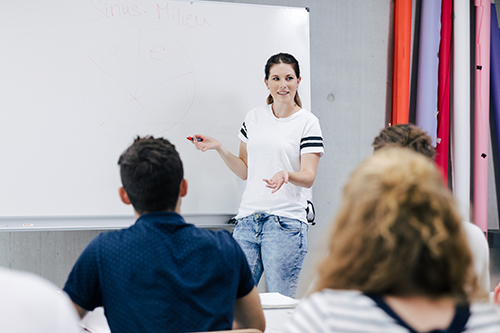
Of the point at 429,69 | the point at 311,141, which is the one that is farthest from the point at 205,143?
the point at 429,69

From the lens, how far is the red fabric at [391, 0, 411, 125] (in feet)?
9.41

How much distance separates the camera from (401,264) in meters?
0.60

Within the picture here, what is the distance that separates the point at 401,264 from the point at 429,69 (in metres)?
2.54

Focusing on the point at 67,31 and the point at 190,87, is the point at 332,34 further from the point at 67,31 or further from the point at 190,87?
the point at 67,31

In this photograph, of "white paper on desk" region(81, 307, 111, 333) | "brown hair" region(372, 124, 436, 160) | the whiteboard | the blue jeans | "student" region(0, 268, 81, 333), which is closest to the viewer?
"student" region(0, 268, 81, 333)

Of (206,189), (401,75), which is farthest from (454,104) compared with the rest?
(206,189)

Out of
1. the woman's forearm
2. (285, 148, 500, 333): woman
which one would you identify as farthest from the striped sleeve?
(285, 148, 500, 333): woman

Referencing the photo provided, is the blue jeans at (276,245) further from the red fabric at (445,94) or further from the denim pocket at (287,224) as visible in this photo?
the red fabric at (445,94)

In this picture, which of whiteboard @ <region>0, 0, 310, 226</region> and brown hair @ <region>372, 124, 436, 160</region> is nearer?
brown hair @ <region>372, 124, 436, 160</region>

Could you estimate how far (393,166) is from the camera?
0.64 meters

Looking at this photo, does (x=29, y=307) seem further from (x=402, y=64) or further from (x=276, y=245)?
(x=402, y=64)

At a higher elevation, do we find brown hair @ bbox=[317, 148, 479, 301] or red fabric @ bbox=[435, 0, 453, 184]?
red fabric @ bbox=[435, 0, 453, 184]

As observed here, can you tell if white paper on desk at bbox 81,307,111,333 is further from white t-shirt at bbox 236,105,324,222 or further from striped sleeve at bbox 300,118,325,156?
striped sleeve at bbox 300,118,325,156

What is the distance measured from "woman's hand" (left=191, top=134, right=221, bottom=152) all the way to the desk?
1068mm
